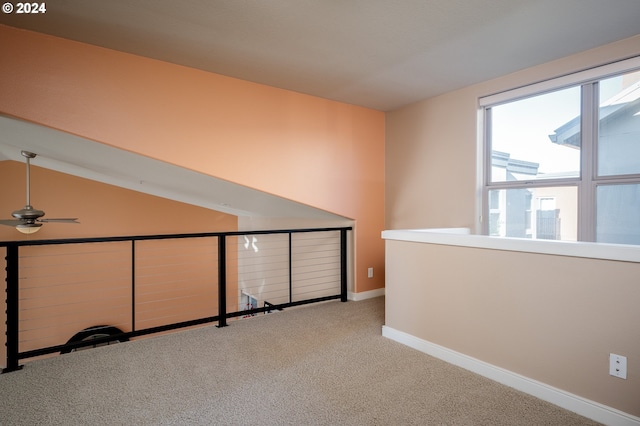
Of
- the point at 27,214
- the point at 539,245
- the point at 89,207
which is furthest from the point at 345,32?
the point at 89,207

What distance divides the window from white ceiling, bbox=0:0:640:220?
0.35 metres

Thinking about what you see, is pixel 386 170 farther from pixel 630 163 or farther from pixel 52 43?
pixel 52 43

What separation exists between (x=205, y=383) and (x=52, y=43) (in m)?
2.65

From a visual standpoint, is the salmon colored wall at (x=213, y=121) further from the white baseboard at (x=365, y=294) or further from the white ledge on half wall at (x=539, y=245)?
the white ledge on half wall at (x=539, y=245)

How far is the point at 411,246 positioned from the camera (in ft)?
8.87

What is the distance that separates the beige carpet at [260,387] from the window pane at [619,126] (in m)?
2.01

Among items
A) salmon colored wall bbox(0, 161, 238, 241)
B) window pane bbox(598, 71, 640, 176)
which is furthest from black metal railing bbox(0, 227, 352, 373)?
window pane bbox(598, 71, 640, 176)

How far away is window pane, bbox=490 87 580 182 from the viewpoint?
289cm

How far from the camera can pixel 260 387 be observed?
2072 mm

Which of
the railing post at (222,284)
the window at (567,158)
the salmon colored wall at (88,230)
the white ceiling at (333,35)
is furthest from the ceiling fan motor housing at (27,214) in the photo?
the window at (567,158)

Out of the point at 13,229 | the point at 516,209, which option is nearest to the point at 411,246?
the point at 516,209

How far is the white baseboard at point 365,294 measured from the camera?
4098 millimetres

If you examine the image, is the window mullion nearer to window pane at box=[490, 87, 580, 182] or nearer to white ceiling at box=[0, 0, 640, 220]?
window pane at box=[490, 87, 580, 182]

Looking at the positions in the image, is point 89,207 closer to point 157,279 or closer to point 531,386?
point 157,279
